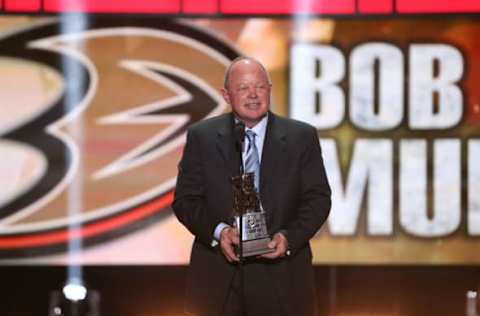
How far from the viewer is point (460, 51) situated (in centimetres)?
562

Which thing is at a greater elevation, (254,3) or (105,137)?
(254,3)

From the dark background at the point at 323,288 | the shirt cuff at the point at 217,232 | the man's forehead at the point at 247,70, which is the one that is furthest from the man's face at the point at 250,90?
the dark background at the point at 323,288

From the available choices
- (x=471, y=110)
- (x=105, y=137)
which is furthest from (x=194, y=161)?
(x=471, y=110)

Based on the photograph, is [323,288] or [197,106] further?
[323,288]

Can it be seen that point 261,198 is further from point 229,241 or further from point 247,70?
point 247,70

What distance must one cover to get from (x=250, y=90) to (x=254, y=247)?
492mm

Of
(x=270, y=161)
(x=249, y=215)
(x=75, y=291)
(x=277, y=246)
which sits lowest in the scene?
(x=75, y=291)

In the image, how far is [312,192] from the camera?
3178 mm

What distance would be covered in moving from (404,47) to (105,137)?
1775 mm

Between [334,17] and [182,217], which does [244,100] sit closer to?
[182,217]

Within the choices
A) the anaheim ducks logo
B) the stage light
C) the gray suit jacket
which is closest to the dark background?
the stage light

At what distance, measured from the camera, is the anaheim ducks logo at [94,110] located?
18.4 feet

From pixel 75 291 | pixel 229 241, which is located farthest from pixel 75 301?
pixel 229 241

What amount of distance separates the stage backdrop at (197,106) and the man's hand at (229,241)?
2.59 meters
